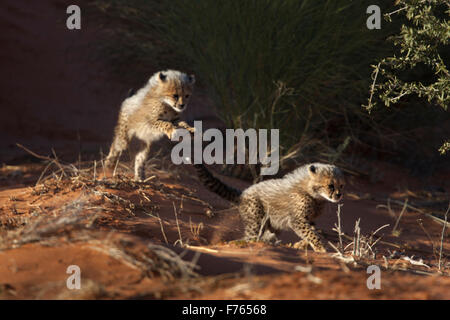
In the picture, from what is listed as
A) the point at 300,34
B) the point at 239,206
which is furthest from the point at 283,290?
the point at 300,34

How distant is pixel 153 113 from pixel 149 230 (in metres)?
1.74

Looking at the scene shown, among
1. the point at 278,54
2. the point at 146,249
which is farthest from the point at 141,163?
the point at 146,249

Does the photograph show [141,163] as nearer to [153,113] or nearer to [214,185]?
[153,113]

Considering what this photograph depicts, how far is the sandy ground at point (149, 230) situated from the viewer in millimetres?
2801

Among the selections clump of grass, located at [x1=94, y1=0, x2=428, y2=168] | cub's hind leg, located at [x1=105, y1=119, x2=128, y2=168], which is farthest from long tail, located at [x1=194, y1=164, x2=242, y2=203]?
clump of grass, located at [x1=94, y1=0, x2=428, y2=168]

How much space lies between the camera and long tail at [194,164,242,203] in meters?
5.13

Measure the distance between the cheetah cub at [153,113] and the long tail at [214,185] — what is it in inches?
25.9

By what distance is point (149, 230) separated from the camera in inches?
187

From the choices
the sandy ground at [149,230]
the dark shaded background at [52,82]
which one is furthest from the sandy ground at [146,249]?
the dark shaded background at [52,82]

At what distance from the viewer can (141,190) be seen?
5.61 m

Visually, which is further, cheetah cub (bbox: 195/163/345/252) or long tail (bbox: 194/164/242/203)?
long tail (bbox: 194/164/242/203)

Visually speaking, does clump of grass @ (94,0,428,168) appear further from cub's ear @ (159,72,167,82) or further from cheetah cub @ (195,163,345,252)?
cheetah cub @ (195,163,345,252)

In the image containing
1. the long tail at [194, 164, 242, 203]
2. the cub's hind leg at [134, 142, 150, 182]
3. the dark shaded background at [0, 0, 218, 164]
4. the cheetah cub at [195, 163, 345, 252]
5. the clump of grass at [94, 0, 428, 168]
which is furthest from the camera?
the dark shaded background at [0, 0, 218, 164]

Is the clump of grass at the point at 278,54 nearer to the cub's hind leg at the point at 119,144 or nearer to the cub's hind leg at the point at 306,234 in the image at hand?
the cub's hind leg at the point at 119,144
